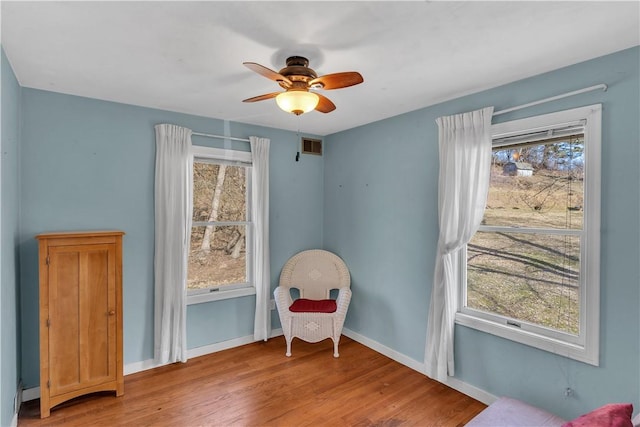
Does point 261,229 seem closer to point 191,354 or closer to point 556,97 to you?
point 191,354

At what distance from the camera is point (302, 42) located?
182 cm

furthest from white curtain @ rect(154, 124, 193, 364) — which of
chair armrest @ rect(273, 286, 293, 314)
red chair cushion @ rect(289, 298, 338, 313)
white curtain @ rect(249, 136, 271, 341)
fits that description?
red chair cushion @ rect(289, 298, 338, 313)

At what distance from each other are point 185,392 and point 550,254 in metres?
3.00

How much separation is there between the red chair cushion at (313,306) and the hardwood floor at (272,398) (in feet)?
1.58

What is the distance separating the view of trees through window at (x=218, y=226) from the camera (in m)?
3.42

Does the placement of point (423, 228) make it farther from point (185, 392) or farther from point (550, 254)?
point (185, 392)

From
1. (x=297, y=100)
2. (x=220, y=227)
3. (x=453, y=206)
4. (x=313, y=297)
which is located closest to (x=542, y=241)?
(x=453, y=206)

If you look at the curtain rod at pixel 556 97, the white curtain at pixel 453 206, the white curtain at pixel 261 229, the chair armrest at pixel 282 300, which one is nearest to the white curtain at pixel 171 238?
the white curtain at pixel 261 229

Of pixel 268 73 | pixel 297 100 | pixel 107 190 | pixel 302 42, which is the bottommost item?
pixel 107 190

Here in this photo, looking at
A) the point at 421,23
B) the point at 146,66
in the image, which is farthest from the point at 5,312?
the point at 421,23

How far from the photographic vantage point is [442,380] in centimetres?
273

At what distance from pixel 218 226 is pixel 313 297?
1350mm

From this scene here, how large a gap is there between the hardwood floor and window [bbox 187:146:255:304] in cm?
74

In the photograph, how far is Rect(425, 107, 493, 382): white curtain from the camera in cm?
250
